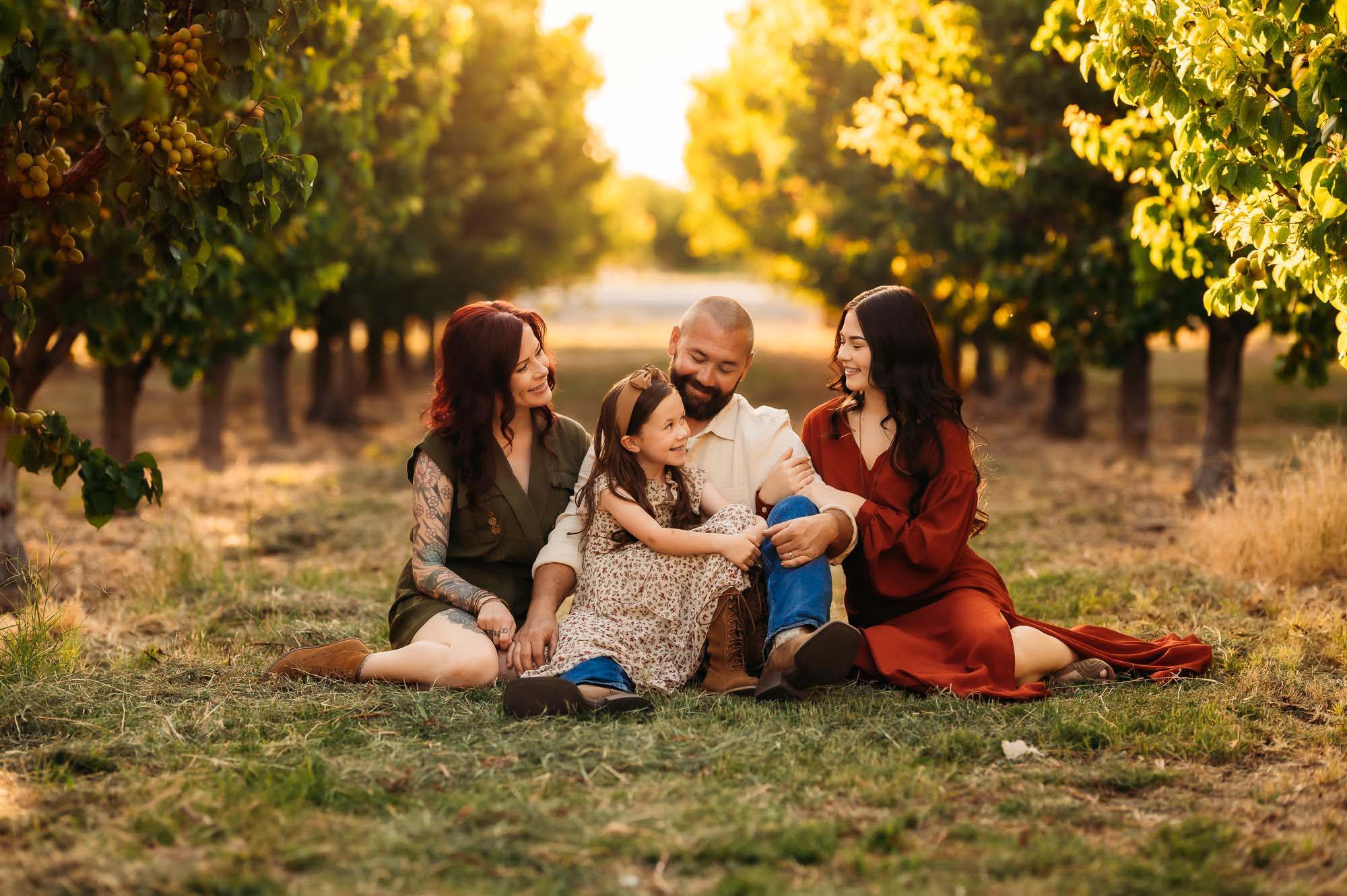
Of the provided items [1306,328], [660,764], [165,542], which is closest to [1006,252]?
[1306,328]

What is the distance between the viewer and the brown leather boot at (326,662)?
16.3ft

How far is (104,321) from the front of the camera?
24.8 ft

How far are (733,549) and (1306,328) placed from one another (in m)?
4.84

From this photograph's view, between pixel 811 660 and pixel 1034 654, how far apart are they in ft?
3.34

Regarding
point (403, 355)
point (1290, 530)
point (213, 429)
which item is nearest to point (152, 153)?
point (1290, 530)

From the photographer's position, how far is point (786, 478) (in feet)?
16.6

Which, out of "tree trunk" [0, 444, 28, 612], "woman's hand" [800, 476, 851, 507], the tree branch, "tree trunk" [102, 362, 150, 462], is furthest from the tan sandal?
"tree trunk" [102, 362, 150, 462]

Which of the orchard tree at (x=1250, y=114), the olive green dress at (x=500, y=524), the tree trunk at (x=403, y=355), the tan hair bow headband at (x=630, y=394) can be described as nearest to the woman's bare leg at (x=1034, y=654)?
the orchard tree at (x=1250, y=114)

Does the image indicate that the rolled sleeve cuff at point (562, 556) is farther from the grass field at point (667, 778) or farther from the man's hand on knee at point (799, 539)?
the man's hand on knee at point (799, 539)

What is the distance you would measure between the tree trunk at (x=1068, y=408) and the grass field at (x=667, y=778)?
27.7 feet

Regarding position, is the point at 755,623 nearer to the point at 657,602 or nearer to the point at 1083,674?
the point at 657,602

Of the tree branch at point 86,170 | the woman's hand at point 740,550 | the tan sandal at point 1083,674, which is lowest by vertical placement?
the tan sandal at point 1083,674

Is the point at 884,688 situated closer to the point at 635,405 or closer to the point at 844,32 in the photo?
the point at 635,405

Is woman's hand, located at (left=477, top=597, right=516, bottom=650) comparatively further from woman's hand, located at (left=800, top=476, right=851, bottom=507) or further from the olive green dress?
woman's hand, located at (left=800, top=476, right=851, bottom=507)
